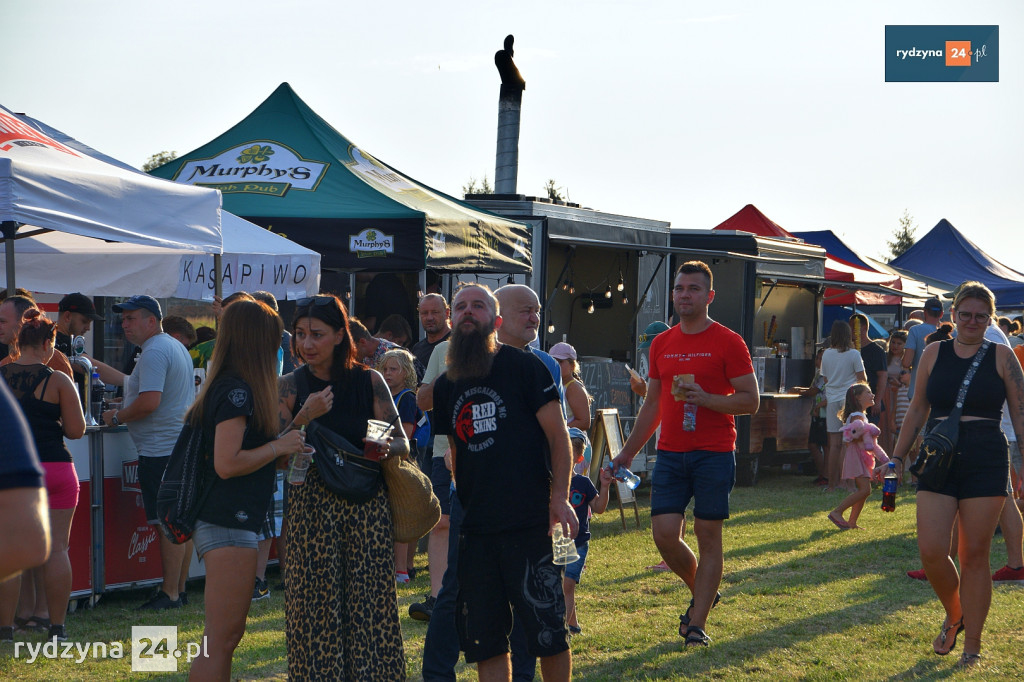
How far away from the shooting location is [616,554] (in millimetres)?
8812

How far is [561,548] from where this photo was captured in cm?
406

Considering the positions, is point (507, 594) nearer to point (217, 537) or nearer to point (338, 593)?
point (338, 593)

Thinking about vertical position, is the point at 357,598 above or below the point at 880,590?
above

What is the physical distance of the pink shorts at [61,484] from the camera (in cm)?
568

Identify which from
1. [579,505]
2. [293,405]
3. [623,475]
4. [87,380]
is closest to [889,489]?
[623,475]

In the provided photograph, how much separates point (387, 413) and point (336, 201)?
6.12 meters

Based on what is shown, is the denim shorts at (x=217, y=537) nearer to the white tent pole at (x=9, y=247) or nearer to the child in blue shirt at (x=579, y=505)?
the child in blue shirt at (x=579, y=505)

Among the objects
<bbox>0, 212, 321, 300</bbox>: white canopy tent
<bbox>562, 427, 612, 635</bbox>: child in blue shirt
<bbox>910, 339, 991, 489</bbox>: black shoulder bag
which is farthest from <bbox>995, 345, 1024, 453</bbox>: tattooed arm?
<bbox>0, 212, 321, 300</bbox>: white canopy tent

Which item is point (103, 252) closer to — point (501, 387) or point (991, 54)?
point (501, 387)

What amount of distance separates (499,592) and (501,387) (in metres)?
0.77

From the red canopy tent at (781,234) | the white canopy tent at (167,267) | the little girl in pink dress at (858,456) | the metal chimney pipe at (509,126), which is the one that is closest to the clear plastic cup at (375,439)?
the white canopy tent at (167,267)

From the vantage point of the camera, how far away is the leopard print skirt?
3986mm

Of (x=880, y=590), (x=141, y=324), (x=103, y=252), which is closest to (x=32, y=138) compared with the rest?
(x=141, y=324)

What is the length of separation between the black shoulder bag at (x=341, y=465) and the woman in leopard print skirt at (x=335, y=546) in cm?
4
